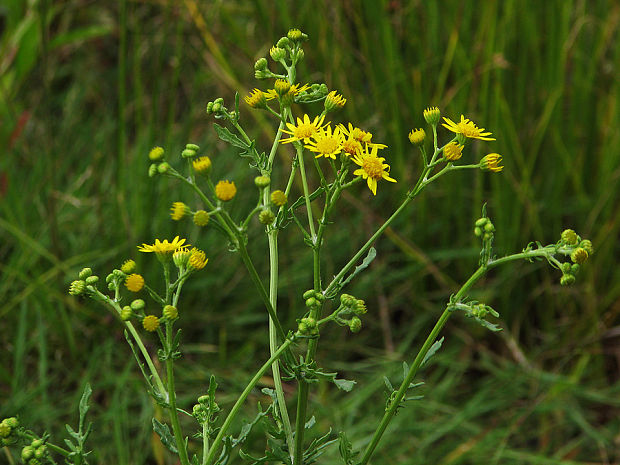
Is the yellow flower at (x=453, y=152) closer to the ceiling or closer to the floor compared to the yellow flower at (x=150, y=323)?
closer to the ceiling

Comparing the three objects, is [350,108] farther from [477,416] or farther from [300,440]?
[300,440]

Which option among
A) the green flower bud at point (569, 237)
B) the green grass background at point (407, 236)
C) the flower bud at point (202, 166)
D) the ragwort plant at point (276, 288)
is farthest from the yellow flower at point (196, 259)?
the green grass background at point (407, 236)

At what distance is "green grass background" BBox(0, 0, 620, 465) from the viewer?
2240 millimetres

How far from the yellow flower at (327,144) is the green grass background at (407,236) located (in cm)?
120

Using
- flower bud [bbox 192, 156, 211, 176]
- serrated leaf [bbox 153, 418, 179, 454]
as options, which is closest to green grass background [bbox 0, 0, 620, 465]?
serrated leaf [bbox 153, 418, 179, 454]

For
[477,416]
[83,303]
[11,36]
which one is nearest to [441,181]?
[477,416]

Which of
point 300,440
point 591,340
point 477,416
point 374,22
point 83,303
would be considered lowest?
point 477,416

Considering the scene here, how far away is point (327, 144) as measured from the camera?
1.06 meters

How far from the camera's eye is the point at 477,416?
7.82 ft

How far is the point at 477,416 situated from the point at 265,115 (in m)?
1.36

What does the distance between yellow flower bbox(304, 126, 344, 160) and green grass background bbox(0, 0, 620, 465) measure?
120cm

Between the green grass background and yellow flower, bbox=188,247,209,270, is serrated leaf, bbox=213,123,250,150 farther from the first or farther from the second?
the green grass background

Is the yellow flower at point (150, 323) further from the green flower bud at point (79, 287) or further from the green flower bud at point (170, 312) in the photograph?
the green flower bud at point (79, 287)

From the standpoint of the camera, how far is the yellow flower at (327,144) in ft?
3.44
